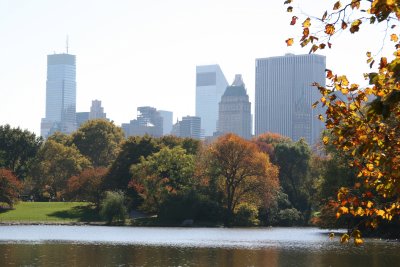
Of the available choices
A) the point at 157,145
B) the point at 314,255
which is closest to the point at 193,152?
the point at 157,145

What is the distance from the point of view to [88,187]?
298 feet

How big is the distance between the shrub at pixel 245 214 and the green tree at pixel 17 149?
138 feet

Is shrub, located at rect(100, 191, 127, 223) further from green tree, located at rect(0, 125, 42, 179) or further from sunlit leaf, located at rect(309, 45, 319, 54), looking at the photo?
sunlit leaf, located at rect(309, 45, 319, 54)

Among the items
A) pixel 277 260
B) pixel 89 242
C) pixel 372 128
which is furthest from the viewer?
pixel 89 242

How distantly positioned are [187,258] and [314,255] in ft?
24.6

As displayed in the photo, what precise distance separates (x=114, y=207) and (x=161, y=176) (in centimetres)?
733

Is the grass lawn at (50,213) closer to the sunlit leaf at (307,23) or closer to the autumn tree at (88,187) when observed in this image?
the autumn tree at (88,187)

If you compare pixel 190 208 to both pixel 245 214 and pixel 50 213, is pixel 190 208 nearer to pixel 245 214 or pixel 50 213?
pixel 245 214

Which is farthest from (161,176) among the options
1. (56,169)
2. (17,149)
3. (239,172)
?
(17,149)

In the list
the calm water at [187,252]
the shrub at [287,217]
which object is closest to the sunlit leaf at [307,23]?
the calm water at [187,252]

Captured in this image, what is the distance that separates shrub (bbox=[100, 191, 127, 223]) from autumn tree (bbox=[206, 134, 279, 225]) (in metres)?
10.1

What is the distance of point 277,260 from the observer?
125 ft

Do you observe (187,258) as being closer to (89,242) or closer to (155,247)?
(155,247)

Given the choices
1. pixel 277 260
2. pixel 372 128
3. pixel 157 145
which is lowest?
pixel 277 260
